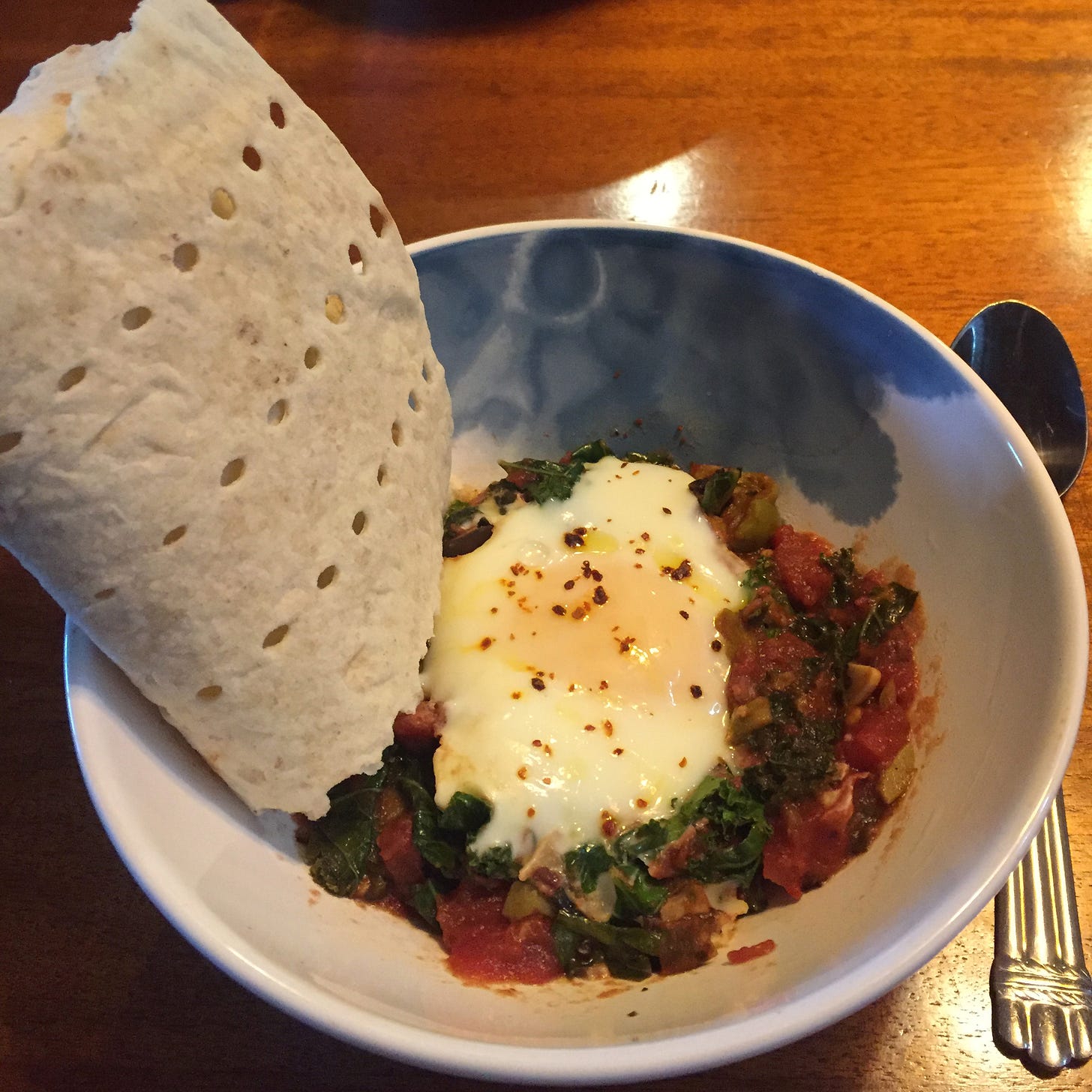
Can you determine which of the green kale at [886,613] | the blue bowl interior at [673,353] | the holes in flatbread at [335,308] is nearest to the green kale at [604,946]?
the green kale at [886,613]

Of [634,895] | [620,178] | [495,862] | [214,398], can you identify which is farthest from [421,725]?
[620,178]

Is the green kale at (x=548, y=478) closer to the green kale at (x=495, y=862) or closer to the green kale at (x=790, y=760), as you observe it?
the green kale at (x=790, y=760)

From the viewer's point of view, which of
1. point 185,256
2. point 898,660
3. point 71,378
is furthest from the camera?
point 898,660

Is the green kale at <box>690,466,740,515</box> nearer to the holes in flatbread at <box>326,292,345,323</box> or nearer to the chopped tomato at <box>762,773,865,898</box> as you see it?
the chopped tomato at <box>762,773,865,898</box>

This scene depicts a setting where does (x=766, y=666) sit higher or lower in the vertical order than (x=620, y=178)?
lower

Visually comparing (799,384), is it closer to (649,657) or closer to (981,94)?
(649,657)

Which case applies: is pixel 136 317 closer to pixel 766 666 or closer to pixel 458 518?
pixel 458 518
